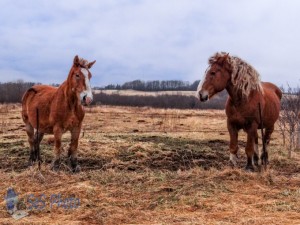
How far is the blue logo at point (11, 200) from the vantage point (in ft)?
15.2

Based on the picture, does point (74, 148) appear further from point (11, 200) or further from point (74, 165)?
point (11, 200)

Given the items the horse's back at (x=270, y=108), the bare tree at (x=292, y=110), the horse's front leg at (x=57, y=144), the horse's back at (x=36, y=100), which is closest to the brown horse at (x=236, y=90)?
the horse's back at (x=270, y=108)

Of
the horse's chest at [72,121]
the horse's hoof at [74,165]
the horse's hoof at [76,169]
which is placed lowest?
the horse's hoof at [76,169]

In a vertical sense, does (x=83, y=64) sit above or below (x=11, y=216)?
above

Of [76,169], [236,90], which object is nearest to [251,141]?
[236,90]

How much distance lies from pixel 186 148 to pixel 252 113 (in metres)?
3.51

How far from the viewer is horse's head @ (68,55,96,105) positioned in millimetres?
6504

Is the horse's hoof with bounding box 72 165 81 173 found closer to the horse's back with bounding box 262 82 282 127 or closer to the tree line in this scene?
the horse's back with bounding box 262 82 282 127

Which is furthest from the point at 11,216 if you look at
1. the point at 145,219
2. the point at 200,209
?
the point at 200,209

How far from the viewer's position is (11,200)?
489 cm

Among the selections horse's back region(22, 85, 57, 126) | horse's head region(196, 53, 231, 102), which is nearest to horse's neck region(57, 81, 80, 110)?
horse's back region(22, 85, 57, 126)

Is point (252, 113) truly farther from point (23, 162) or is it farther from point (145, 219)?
point (23, 162)

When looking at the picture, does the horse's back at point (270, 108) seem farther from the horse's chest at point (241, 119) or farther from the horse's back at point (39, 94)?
the horse's back at point (39, 94)

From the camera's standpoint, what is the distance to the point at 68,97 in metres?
7.05
